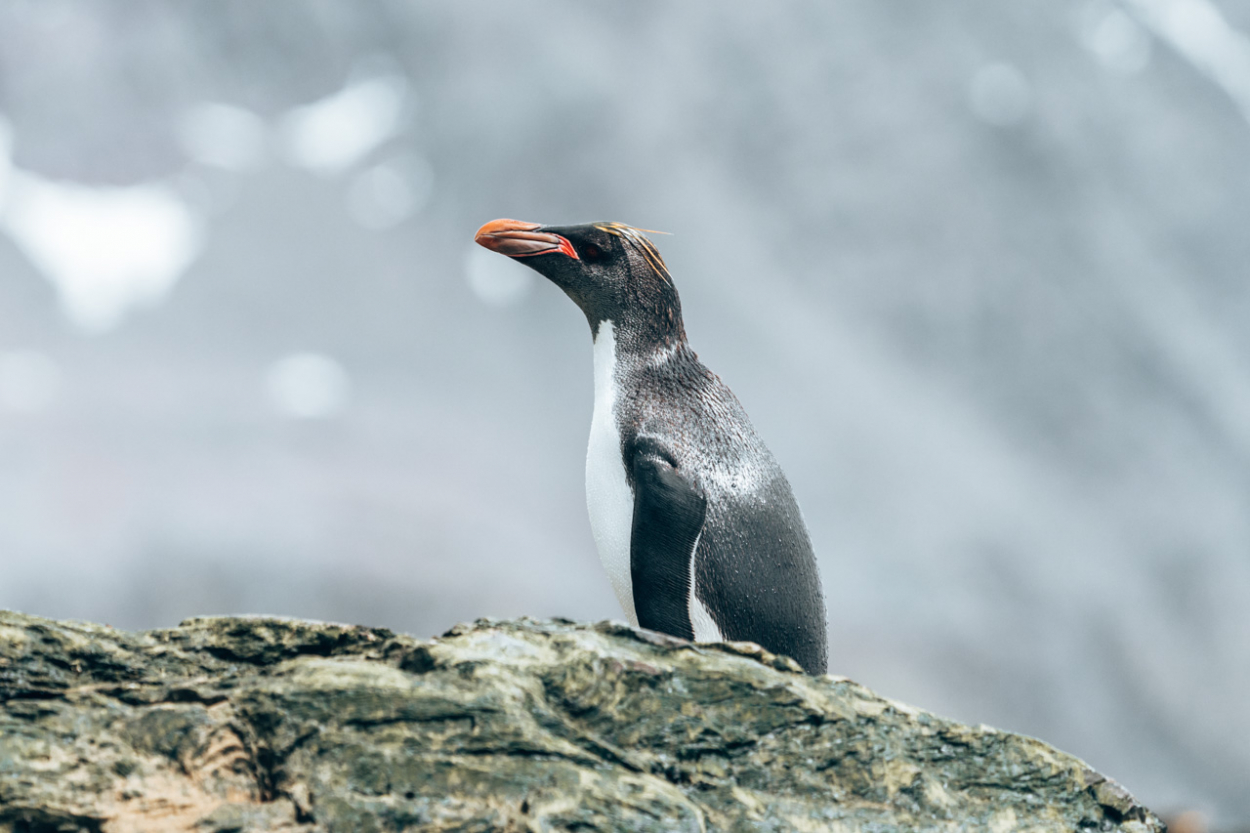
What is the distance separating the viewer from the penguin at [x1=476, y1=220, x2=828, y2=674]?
3209 millimetres

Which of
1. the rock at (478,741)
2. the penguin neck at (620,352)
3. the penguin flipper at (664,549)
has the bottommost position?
the rock at (478,741)

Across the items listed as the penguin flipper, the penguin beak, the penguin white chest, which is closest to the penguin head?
the penguin beak

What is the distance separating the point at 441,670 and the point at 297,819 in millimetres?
433

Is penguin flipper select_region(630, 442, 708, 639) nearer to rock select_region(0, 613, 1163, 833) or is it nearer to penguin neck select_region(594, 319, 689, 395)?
penguin neck select_region(594, 319, 689, 395)

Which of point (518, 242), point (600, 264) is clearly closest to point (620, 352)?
point (600, 264)

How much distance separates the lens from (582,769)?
194 cm

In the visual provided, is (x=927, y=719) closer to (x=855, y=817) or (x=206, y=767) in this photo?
(x=855, y=817)

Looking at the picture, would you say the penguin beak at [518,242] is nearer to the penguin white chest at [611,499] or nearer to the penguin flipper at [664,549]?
the penguin white chest at [611,499]

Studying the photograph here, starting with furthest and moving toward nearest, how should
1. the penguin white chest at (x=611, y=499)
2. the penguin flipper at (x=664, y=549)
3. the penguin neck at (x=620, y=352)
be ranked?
the penguin neck at (x=620, y=352), the penguin white chest at (x=611, y=499), the penguin flipper at (x=664, y=549)

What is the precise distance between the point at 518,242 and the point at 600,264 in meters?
0.32

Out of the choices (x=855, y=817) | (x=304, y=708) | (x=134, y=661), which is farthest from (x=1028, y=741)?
(x=134, y=661)

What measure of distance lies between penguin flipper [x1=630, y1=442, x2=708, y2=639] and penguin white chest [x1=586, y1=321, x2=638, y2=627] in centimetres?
12

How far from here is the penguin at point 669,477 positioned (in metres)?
3.21

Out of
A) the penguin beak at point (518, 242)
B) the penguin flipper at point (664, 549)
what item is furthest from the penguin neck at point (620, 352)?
the penguin flipper at point (664, 549)
